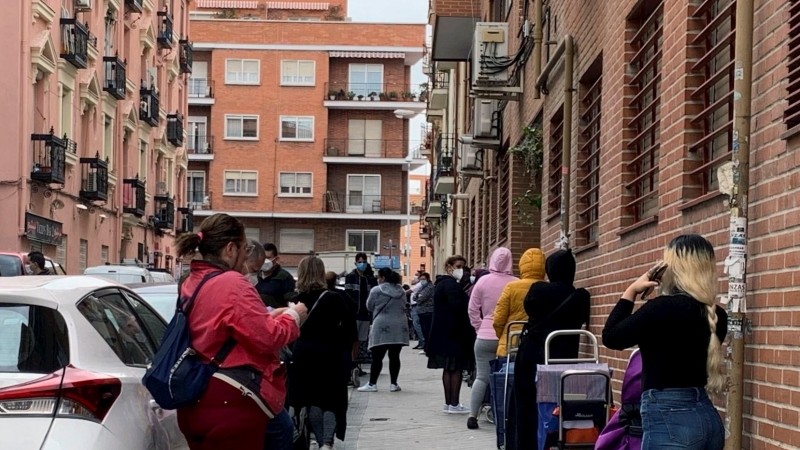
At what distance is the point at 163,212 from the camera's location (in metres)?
44.4

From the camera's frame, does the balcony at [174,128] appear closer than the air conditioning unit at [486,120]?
No

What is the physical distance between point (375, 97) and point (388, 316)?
45302mm

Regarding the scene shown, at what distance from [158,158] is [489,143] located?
28326mm

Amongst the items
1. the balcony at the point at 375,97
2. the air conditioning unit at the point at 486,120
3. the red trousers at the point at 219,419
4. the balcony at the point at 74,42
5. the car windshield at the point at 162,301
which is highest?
the balcony at the point at 375,97

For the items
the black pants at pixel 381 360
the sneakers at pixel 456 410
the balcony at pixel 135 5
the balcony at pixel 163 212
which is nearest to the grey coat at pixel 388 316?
the black pants at pixel 381 360

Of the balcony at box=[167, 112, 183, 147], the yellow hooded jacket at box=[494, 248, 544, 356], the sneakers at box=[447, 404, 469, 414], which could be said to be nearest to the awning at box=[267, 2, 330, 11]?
the balcony at box=[167, 112, 183, 147]

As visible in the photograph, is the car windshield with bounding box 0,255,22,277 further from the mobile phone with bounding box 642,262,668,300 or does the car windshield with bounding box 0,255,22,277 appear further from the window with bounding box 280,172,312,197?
the window with bounding box 280,172,312,197

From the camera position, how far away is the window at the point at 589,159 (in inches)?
421

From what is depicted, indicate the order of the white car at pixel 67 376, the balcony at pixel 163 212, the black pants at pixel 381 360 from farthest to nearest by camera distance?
the balcony at pixel 163 212, the black pants at pixel 381 360, the white car at pixel 67 376

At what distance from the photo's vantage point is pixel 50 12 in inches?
1119

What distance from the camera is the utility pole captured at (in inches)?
208

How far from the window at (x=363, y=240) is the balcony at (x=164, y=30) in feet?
64.7

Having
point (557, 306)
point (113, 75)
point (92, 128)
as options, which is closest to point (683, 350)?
point (557, 306)

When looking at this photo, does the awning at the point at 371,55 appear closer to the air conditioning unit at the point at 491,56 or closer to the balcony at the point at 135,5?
the balcony at the point at 135,5
